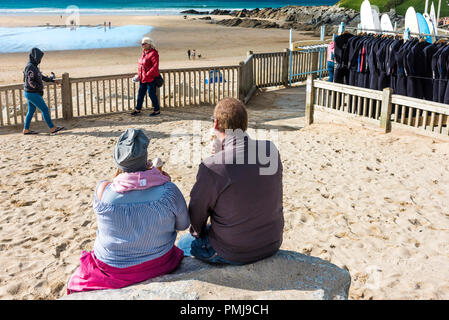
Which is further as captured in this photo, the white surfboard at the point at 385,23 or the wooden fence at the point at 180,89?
the white surfboard at the point at 385,23

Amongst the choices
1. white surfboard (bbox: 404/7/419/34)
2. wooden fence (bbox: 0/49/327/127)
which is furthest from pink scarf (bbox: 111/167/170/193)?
white surfboard (bbox: 404/7/419/34)

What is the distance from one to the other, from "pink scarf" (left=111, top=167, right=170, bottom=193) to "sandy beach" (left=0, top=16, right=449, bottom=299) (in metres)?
1.48

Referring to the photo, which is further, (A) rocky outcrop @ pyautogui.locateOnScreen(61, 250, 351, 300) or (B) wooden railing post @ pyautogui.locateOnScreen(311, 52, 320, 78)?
(B) wooden railing post @ pyautogui.locateOnScreen(311, 52, 320, 78)

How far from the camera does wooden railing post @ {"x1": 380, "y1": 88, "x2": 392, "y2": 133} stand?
8.66 m

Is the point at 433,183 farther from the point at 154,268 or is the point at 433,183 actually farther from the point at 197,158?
the point at 154,268

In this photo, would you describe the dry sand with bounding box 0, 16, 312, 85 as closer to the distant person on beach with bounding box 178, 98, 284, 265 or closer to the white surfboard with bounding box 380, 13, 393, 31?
the white surfboard with bounding box 380, 13, 393, 31

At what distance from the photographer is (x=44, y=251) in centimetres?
474

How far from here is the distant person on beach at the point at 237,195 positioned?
10.2 ft

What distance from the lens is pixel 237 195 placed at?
10.3ft

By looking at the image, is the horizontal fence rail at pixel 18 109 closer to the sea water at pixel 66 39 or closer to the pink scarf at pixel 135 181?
the pink scarf at pixel 135 181

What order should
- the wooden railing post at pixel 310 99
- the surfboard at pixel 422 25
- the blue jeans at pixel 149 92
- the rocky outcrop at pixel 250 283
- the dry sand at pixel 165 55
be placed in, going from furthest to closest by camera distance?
the dry sand at pixel 165 55
the surfboard at pixel 422 25
the blue jeans at pixel 149 92
the wooden railing post at pixel 310 99
the rocky outcrop at pixel 250 283

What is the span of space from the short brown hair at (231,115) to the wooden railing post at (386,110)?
620 cm

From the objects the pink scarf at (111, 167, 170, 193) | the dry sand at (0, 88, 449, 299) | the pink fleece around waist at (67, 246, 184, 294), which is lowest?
the dry sand at (0, 88, 449, 299)

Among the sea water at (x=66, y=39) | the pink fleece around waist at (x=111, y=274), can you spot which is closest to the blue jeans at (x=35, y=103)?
the pink fleece around waist at (x=111, y=274)
